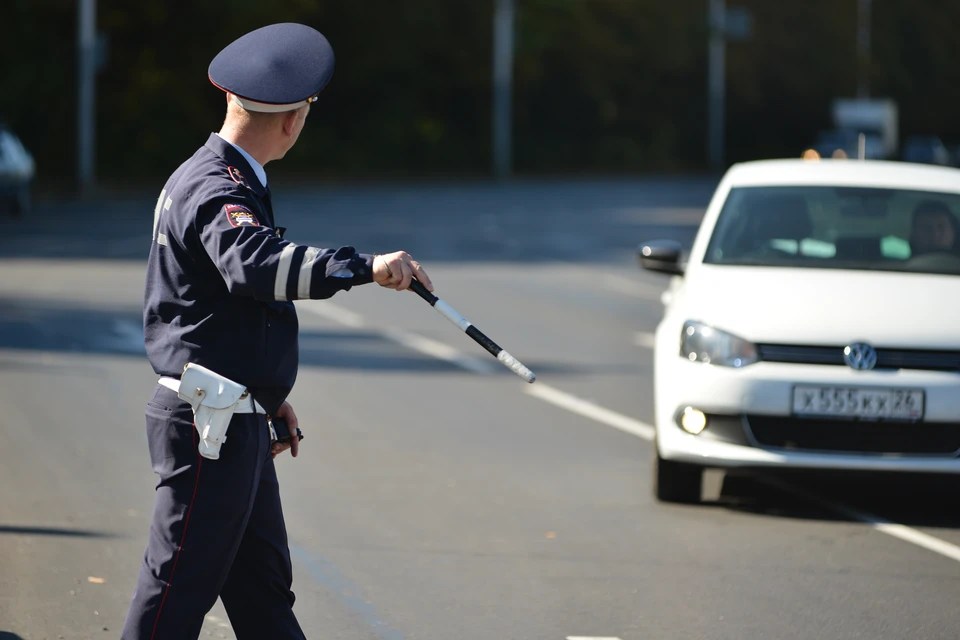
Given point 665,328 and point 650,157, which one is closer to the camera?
point 665,328

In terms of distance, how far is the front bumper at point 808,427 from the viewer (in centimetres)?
749

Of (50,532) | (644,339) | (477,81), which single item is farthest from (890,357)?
(477,81)

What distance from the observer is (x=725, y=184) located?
9312 millimetres

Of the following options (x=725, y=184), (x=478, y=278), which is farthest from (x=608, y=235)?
(x=725, y=184)

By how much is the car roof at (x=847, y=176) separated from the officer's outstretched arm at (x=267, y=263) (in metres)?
5.28

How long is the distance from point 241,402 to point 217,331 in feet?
0.58

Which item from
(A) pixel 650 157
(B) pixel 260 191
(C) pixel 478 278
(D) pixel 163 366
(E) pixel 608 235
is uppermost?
(B) pixel 260 191

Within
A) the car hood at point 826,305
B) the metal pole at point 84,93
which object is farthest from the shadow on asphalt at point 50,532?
the metal pole at point 84,93

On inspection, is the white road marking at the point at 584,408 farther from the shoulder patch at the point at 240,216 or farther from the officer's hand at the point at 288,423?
the shoulder patch at the point at 240,216

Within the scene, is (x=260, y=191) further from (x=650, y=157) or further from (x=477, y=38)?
(x=650, y=157)

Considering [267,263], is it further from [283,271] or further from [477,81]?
[477,81]

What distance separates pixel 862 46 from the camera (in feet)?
299

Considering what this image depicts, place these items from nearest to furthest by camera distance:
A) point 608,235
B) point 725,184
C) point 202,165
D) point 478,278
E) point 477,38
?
1. point 202,165
2. point 725,184
3. point 478,278
4. point 608,235
5. point 477,38

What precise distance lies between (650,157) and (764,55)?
40.9 feet
